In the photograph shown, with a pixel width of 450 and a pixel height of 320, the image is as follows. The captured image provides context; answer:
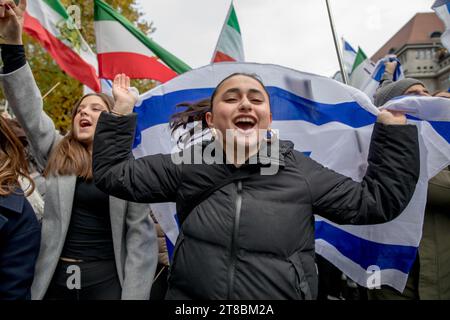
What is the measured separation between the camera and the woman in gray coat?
1.96 m

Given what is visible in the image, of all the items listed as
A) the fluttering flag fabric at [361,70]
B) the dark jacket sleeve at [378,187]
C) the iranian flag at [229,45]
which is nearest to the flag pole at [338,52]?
the iranian flag at [229,45]

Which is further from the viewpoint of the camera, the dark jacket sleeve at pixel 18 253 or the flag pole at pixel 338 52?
the flag pole at pixel 338 52

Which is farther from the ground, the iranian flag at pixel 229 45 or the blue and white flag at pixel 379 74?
the iranian flag at pixel 229 45

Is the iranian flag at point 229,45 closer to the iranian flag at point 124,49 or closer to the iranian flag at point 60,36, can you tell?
the iranian flag at point 124,49

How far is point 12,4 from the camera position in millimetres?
1937

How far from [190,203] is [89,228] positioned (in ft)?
2.48

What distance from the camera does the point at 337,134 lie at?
226cm

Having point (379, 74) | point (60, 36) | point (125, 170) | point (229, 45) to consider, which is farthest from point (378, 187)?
point (60, 36)

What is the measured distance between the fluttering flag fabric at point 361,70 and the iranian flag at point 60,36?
12.7ft

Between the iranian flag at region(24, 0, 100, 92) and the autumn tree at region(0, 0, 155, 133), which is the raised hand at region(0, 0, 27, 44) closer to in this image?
the iranian flag at region(24, 0, 100, 92)

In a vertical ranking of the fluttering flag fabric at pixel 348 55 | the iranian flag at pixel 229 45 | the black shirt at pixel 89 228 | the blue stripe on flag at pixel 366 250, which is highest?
the fluttering flag fabric at pixel 348 55

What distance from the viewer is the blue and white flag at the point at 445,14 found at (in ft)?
10.3
